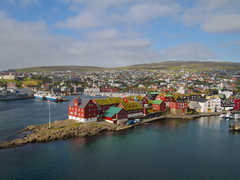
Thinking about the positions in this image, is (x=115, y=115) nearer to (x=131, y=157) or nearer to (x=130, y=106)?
(x=130, y=106)

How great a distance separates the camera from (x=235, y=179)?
10461 mm

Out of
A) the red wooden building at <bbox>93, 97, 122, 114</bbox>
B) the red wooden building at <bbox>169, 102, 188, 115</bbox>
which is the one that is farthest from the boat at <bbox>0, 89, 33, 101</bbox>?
the red wooden building at <bbox>169, 102, 188, 115</bbox>

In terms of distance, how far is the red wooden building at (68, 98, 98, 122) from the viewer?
19305 mm

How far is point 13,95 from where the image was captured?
47781mm

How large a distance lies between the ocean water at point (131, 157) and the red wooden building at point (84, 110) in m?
3.40

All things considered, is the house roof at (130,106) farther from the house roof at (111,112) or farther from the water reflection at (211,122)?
the water reflection at (211,122)

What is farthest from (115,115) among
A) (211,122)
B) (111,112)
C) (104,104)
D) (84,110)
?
(211,122)

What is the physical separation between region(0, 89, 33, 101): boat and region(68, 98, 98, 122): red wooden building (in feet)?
104

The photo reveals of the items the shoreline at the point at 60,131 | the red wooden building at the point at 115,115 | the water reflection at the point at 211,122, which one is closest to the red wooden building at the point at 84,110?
the shoreline at the point at 60,131

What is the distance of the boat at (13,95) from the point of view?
1784 inches

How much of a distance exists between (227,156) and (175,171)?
4.34m

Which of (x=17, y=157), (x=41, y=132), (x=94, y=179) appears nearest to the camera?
(x=94, y=179)

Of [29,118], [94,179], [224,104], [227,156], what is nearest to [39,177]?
[94,179]

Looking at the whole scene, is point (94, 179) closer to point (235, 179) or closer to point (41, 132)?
point (235, 179)
